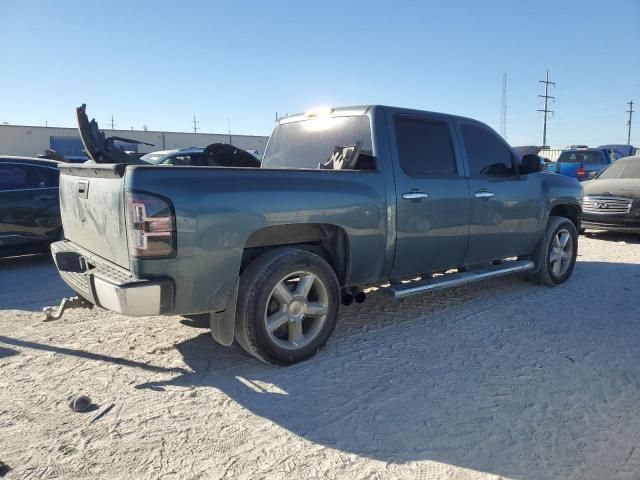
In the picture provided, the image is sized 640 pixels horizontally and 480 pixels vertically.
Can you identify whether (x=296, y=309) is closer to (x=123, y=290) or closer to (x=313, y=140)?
(x=123, y=290)

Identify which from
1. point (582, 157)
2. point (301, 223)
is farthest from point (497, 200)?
point (582, 157)

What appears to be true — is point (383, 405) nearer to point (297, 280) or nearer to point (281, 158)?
point (297, 280)

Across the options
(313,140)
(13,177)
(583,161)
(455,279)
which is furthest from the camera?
(583,161)

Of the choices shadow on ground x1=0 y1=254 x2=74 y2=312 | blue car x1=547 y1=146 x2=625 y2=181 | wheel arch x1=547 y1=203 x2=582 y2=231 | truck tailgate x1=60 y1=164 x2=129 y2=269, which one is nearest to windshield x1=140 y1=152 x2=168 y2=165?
shadow on ground x1=0 y1=254 x2=74 y2=312

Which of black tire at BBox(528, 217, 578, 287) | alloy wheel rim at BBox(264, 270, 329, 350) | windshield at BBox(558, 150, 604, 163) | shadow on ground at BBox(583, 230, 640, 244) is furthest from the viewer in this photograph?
windshield at BBox(558, 150, 604, 163)

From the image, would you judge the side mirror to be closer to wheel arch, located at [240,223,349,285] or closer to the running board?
the running board

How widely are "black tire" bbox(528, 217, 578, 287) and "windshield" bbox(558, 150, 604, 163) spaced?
13717mm

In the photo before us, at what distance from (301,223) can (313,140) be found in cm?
147

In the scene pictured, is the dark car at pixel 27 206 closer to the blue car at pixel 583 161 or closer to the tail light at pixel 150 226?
the tail light at pixel 150 226

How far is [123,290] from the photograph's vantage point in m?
2.92

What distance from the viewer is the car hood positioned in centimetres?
918

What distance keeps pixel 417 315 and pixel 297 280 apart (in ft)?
5.15

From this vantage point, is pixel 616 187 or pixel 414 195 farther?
pixel 616 187

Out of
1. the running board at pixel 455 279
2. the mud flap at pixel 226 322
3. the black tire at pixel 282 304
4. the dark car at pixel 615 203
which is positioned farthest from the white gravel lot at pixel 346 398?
the dark car at pixel 615 203
